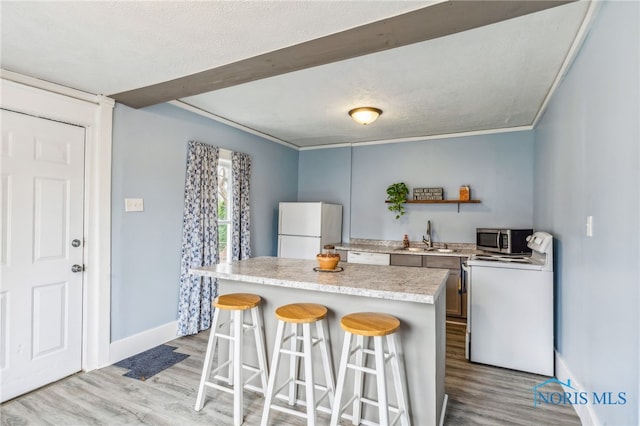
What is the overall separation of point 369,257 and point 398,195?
1.05 m

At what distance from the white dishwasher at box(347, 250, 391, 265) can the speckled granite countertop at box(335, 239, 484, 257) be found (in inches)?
1.8

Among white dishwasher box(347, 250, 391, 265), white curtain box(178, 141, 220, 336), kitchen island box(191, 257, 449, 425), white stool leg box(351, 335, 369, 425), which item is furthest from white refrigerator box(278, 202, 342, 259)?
white stool leg box(351, 335, 369, 425)

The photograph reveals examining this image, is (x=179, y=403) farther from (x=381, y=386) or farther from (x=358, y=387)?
(x=381, y=386)

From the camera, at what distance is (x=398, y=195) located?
15.9 feet

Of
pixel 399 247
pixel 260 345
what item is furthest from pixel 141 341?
pixel 399 247

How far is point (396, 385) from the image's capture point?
194cm

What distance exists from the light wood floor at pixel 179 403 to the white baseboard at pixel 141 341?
6.4 inches

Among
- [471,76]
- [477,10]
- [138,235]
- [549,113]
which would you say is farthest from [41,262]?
[549,113]

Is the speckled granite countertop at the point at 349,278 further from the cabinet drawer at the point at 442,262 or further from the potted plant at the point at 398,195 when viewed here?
the potted plant at the point at 398,195

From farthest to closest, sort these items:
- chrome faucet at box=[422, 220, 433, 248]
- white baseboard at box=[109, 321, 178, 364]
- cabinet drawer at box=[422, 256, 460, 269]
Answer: chrome faucet at box=[422, 220, 433, 248], cabinet drawer at box=[422, 256, 460, 269], white baseboard at box=[109, 321, 178, 364]

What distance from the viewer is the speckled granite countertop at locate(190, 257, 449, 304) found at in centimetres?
182

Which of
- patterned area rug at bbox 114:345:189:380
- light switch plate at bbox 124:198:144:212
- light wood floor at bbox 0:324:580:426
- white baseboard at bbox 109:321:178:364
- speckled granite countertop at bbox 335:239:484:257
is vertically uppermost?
light switch plate at bbox 124:198:144:212

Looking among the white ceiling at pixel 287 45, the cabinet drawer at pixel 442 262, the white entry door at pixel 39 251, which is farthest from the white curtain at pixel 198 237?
the cabinet drawer at pixel 442 262

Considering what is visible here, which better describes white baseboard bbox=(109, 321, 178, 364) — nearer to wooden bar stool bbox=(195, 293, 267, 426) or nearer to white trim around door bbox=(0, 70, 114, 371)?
white trim around door bbox=(0, 70, 114, 371)
